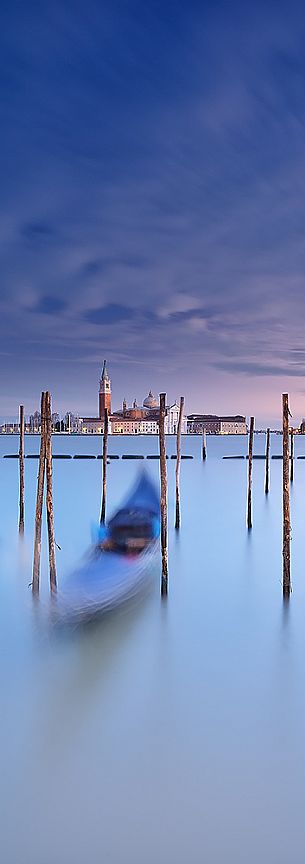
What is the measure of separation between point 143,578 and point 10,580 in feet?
6.97

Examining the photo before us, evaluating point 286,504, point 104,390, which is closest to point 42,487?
point 286,504

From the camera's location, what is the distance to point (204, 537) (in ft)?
35.5

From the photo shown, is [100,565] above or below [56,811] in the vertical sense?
above

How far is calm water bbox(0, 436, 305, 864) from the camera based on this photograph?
9.70ft

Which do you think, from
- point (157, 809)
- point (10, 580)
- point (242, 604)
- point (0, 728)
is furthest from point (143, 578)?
point (157, 809)

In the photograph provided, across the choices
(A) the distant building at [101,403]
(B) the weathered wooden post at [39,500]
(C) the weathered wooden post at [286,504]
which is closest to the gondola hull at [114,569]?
(B) the weathered wooden post at [39,500]

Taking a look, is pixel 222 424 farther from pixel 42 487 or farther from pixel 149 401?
pixel 42 487

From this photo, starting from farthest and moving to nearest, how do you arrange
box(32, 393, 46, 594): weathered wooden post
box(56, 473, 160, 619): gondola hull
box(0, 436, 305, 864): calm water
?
box(32, 393, 46, 594): weathered wooden post < box(56, 473, 160, 619): gondola hull < box(0, 436, 305, 864): calm water

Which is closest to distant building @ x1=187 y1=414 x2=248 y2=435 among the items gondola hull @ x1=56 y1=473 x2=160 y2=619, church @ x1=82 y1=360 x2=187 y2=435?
church @ x1=82 y1=360 x2=187 y2=435

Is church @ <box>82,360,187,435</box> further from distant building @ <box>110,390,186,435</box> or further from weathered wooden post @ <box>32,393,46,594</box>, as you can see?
weathered wooden post @ <box>32,393,46,594</box>

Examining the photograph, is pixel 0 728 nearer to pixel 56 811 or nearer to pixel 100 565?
pixel 56 811

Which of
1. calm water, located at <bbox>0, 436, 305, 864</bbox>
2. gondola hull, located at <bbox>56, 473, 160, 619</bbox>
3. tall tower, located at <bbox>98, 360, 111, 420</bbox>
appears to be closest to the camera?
calm water, located at <bbox>0, 436, 305, 864</bbox>

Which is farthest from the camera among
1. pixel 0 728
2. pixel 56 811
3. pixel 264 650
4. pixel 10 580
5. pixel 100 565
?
pixel 10 580

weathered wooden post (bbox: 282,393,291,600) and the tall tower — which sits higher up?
the tall tower
